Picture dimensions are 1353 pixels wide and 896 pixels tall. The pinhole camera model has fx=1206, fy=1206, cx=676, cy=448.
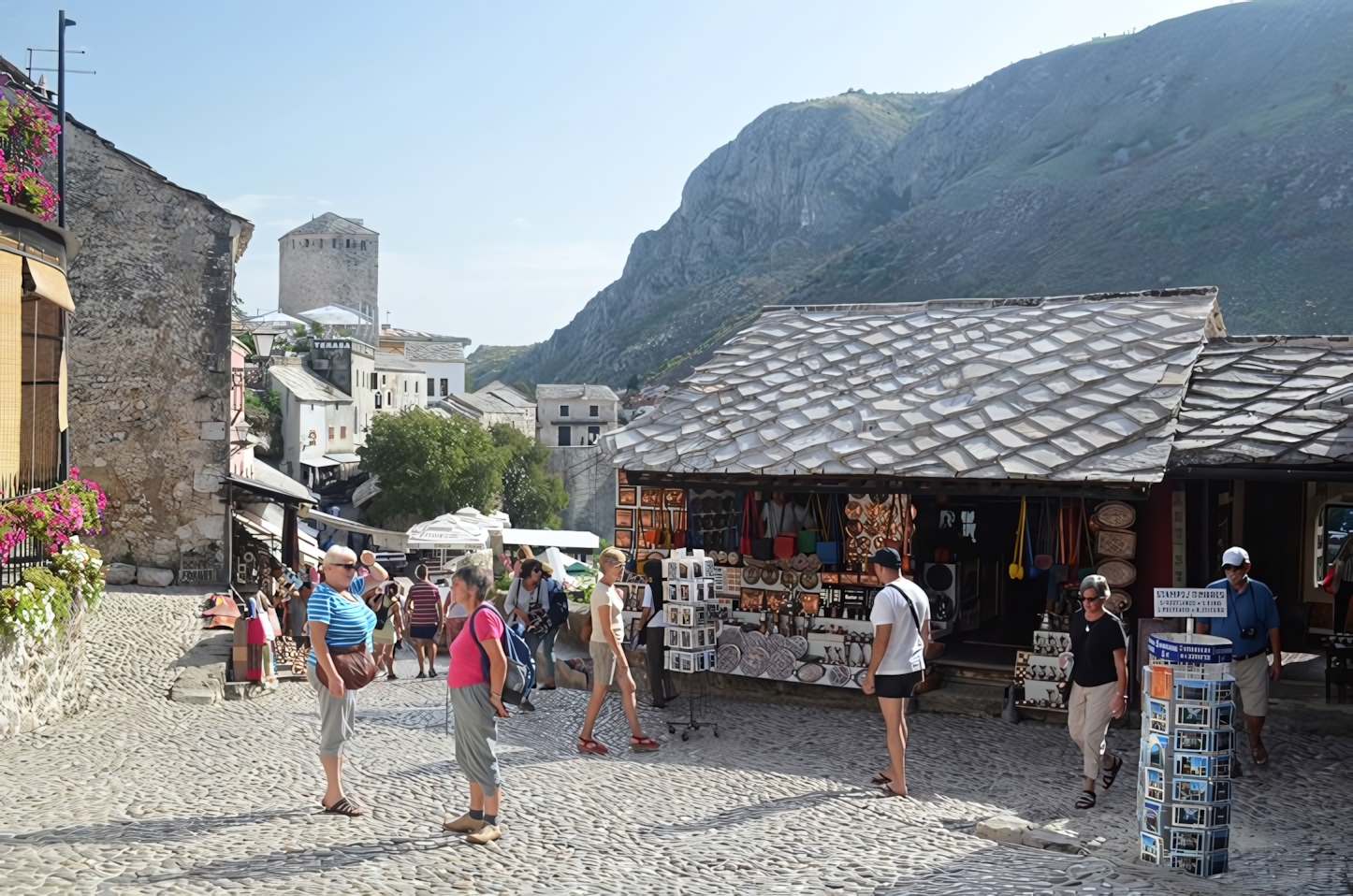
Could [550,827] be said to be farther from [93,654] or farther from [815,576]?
[93,654]

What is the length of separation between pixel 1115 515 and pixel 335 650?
7619 millimetres

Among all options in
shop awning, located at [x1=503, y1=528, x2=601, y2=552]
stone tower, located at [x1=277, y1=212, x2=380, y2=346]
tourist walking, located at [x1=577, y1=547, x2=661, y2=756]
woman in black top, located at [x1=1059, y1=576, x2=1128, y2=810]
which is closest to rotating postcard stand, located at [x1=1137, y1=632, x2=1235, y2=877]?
woman in black top, located at [x1=1059, y1=576, x2=1128, y2=810]

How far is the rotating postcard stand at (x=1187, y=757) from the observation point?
6922 mm

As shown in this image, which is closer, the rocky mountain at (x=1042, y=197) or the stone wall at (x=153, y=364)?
the stone wall at (x=153, y=364)

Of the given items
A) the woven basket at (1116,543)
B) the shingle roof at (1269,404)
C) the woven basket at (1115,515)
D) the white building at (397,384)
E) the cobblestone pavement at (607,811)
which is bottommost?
the cobblestone pavement at (607,811)

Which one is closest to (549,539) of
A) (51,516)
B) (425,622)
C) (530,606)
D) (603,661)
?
(425,622)

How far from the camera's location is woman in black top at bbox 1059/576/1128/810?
857cm

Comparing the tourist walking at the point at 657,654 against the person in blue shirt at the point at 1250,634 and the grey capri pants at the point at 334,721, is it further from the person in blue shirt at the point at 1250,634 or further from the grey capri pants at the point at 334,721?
the person in blue shirt at the point at 1250,634

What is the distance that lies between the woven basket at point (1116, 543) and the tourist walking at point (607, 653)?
15.7ft

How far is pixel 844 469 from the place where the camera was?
1188 centimetres

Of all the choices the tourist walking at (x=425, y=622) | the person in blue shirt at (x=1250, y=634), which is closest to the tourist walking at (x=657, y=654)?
the tourist walking at (x=425, y=622)

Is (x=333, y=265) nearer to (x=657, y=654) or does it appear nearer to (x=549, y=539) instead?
(x=549, y=539)

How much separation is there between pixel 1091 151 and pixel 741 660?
105m

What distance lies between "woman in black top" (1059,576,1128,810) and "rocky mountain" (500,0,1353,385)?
6338 cm
